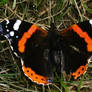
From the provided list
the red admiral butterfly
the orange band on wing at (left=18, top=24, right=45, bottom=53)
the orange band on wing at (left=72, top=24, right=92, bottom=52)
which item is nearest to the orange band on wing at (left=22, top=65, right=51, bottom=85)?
the red admiral butterfly

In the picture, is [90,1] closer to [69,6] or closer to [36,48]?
[69,6]

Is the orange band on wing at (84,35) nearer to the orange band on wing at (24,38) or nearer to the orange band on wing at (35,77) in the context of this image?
the orange band on wing at (24,38)

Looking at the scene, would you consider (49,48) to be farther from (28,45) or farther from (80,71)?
(80,71)

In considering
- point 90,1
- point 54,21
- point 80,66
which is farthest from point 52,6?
point 80,66

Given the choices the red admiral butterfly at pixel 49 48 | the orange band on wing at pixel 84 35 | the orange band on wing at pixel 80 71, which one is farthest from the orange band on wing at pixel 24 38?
the orange band on wing at pixel 80 71

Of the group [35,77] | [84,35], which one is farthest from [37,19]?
[35,77]

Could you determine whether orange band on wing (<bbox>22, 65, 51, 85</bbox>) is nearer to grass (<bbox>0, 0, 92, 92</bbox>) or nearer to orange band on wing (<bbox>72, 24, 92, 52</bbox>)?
grass (<bbox>0, 0, 92, 92</bbox>)
